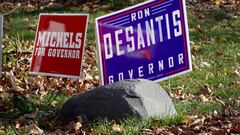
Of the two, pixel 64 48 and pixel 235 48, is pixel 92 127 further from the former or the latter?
pixel 235 48

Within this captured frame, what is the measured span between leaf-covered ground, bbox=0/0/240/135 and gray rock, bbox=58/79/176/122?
0.30 feet

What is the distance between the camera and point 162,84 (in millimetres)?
8586

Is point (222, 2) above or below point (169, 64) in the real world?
above

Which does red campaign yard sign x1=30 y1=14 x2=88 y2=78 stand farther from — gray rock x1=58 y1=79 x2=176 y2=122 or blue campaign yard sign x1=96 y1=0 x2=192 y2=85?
gray rock x1=58 y1=79 x2=176 y2=122

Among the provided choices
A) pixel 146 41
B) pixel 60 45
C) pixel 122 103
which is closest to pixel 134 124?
pixel 122 103

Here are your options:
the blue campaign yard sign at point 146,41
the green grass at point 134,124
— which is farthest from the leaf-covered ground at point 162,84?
the blue campaign yard sign at point 146,41

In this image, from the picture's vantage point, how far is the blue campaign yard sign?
6.98m

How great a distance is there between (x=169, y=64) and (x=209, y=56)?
11.8 feet

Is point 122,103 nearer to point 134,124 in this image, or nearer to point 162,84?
point 134,124

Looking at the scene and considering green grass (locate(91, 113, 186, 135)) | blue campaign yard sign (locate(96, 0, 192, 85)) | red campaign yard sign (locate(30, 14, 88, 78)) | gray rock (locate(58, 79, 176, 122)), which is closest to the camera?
green grass (locate(91, 113, 186, 135))

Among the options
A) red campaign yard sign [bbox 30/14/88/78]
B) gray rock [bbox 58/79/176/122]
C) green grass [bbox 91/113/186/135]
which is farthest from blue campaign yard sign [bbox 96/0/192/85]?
green grass [bbox 91/113/186/135]

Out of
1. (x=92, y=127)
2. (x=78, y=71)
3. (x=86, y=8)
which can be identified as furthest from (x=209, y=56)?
(x=86, y=8)

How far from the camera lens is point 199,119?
6301 mm

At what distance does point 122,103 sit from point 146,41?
1160 millimetres
